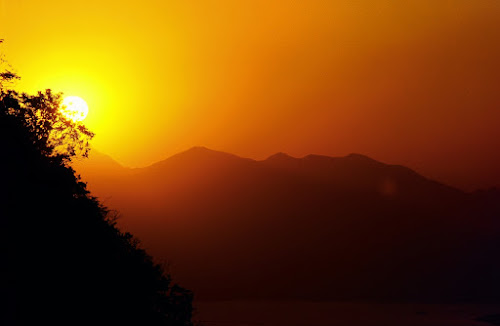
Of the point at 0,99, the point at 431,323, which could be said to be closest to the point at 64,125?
the point at 0,99

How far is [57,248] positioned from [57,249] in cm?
5

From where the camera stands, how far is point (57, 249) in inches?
887

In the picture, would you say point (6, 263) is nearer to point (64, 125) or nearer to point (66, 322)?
point (66, 322)

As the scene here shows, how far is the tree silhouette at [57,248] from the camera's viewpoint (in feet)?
67.2

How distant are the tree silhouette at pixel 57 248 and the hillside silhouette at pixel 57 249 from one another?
0.04 meters

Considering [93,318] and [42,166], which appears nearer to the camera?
[93,318]

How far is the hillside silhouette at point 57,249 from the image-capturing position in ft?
67.1

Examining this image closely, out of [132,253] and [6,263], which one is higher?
[132,253]

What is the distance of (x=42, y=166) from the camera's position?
2567cm

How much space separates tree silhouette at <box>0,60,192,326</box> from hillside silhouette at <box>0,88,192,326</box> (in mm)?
39

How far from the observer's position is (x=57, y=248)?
74.0ft

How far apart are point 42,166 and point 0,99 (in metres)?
3.95

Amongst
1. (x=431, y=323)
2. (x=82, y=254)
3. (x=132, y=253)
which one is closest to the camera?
(x=82, y=254)

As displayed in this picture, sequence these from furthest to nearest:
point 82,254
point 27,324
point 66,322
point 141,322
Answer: point 141,322
point 82,254
point 66,322
point 27,324
